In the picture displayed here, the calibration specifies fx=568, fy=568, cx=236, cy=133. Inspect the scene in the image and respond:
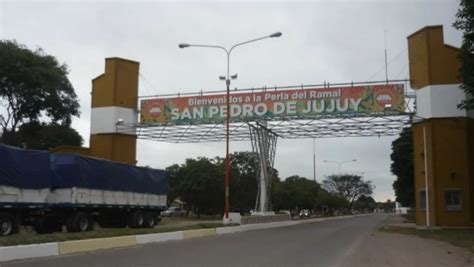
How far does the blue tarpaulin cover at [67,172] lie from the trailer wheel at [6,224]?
46.4 inches

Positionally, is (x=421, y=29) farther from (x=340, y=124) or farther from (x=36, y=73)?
(x=36, y=73)

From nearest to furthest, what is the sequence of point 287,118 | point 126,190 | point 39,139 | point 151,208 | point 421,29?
point 126,190, point 151,208, point 421,29, point 287,118, point 39,139

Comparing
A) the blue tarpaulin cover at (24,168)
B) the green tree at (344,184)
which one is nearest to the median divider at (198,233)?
the blue tarpaulin cover at (24,168)

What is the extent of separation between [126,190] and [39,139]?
→ 24261 millimetres

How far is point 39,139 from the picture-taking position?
50.9m

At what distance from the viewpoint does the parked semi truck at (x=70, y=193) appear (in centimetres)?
2130

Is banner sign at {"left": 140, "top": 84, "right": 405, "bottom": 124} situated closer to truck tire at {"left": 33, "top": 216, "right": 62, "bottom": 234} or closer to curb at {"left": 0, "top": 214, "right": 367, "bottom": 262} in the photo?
curb at {"left": 0, "top": 214, "right": 367, "bottom": 262}

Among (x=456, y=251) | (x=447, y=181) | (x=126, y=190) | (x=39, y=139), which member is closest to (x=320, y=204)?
(x=39, y=139)

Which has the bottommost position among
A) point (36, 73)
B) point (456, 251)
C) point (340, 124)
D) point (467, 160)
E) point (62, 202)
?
point (456, 251)

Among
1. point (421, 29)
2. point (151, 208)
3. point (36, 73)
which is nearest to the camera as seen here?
point (151, 208)

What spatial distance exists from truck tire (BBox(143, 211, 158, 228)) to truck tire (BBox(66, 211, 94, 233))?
557cm

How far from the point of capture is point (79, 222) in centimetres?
2552

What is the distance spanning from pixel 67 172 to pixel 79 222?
7.89 ft

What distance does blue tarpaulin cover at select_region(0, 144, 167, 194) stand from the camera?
2125 cm
